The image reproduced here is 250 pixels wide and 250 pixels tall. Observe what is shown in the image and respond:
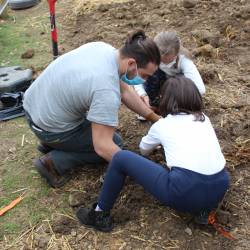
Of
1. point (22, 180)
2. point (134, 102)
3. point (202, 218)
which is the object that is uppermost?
point (134, 102)

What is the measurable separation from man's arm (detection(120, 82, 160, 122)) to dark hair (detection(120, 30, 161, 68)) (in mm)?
715

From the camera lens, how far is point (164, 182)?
2912mm

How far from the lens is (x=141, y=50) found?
3.07 meters

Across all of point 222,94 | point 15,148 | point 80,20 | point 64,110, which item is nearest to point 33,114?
point 64,110

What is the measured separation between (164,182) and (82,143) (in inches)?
40.3

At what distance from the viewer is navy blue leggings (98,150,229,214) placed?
2850 mm

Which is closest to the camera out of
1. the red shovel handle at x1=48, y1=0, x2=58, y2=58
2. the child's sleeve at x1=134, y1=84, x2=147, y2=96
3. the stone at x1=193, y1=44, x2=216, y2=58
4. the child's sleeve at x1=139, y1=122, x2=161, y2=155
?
the child's sleeve at x1=139, y1=122, x2=161, y2=155

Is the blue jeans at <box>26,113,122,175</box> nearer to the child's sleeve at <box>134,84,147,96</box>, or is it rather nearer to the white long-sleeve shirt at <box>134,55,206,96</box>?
the child's sleeve at <box>134,84,147,96</box>

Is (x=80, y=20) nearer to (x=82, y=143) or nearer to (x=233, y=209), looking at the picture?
(x=82, y=143)

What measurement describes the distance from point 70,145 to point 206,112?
153cm

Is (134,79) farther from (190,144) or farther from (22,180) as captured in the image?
(22,180)

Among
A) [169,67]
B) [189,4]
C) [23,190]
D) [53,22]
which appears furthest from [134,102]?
[189,4]

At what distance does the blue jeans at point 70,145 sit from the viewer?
144 inches

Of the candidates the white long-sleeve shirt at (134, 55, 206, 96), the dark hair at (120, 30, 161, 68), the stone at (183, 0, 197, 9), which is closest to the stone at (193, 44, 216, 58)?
the white long-sleeve shirt at (134, 55, 206, 96)
